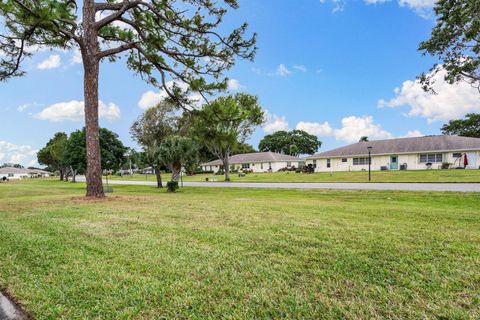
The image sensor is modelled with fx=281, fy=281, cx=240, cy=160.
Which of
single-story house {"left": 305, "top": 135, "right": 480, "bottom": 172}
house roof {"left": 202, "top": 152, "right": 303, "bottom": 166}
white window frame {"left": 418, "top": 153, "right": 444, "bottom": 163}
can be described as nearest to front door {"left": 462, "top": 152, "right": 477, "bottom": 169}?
single-story house {"left": 305, "top": 135, "right": 480, "bottom": 172}

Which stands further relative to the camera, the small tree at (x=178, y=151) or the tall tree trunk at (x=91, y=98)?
the small tree at (x=178, y=151)

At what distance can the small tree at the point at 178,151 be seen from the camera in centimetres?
1966

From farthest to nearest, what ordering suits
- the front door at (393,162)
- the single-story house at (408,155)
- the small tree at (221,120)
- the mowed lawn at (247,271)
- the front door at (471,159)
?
the front door at (393,162)
the single-story house at (408,155)
the front door at (471,159)
the small tree at (221,120)
the mowed lawn at (247,271)

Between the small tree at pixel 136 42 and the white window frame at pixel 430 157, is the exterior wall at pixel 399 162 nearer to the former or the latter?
the white window frame at pixel 430 157

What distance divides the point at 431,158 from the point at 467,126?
29664 millimetres

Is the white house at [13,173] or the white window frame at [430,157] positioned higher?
the white window frame at [430,157]

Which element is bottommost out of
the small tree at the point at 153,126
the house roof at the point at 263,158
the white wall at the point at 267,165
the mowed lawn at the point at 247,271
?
the mowed lawn at the point at 247,271

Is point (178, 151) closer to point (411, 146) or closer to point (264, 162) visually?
point (411, 146)

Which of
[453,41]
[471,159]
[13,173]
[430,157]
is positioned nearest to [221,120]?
[453,41]

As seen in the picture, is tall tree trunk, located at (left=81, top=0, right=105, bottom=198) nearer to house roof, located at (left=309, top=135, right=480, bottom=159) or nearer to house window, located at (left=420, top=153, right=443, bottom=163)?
A: house roof, located at (left=309, top=135, right=480, bottom=159)

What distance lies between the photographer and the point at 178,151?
19609 mm

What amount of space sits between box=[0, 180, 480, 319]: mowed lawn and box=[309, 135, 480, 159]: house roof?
3455 cm

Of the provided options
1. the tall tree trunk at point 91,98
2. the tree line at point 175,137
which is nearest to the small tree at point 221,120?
the tree line at point 175,137

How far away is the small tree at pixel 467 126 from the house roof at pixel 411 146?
24.6 meters
